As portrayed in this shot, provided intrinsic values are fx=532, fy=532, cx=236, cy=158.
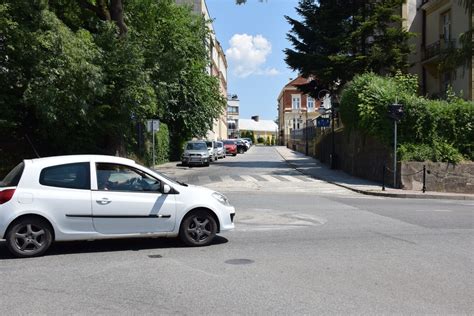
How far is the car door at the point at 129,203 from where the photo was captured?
8.48 meters

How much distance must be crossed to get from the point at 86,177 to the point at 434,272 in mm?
5414

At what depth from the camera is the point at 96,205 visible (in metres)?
8.42

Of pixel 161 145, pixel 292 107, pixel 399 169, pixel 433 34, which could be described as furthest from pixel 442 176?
pixel 292 107

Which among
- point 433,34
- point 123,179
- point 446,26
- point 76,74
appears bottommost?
point 123,179

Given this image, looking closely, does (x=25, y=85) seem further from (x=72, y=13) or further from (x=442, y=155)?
(x=442, y=155)

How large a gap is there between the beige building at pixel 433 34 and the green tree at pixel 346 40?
87.3 inches

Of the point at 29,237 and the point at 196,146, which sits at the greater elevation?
the point at 196,146

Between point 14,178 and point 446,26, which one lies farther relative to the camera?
point 446,26

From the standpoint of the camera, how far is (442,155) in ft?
72.3

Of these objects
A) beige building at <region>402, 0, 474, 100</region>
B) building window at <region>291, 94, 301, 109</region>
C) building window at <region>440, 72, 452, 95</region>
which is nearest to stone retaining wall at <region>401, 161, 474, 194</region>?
beige building at <region>402, 0, 474, 100</region>

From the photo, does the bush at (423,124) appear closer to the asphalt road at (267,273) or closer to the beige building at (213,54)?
the asphalt road at (267,273)

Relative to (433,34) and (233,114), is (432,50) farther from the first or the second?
(233,114)

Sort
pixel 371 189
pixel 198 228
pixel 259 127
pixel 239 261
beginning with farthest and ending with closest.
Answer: pixel 259 127
pixel 371 189
pixel 198 228
pixel 239 261

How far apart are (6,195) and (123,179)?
178 cm
